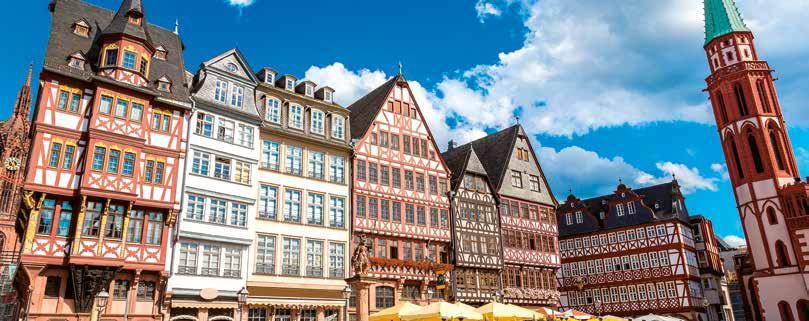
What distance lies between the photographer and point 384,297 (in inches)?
1275

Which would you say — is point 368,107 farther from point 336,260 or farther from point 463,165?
point 336,260

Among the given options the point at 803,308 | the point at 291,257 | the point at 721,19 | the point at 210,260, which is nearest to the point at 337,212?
the point at 291,257

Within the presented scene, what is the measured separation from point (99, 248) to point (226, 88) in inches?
401

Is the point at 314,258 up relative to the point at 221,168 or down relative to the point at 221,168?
down

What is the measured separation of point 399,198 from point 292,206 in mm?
6821

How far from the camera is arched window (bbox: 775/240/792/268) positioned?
141 feet

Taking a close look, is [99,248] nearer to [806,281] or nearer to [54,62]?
[54,62]

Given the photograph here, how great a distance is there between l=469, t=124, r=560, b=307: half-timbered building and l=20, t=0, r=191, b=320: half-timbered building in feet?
72.2

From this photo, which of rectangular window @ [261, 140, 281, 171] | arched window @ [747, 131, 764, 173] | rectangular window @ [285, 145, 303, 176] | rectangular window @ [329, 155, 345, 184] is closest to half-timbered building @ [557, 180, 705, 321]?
arched window @ [747, 131, 764, 173]

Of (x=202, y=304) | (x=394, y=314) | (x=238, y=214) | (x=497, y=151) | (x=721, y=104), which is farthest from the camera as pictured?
(x=721, y=104)

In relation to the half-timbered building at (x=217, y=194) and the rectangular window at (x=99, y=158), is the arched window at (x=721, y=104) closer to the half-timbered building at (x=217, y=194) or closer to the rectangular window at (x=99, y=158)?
the half-timbered building at (x=217, y=194)

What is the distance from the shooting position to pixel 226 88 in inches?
1187

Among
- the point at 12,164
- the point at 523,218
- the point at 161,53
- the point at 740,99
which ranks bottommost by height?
the point at 523,218

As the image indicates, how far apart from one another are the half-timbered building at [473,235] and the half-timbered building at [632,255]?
41.2 ft
